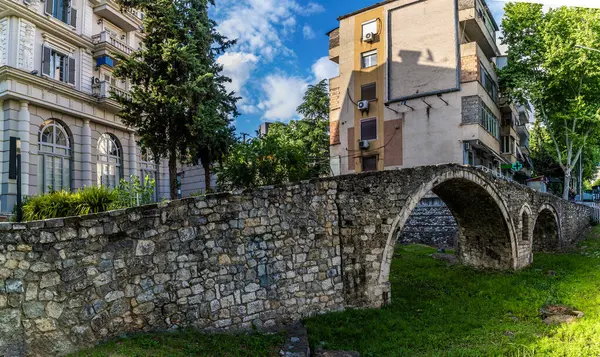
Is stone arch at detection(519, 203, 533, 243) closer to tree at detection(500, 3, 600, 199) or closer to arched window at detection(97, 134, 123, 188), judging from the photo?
tree at detection(500, 3, 600, 199)

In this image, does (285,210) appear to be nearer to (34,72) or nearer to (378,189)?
(378,189)

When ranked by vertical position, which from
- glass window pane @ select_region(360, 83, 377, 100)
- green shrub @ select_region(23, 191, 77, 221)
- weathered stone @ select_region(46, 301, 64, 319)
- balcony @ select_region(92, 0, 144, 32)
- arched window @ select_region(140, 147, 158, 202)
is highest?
balcony @ select_region(92, 0, 144, 32)

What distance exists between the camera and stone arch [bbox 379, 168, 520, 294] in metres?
10.5

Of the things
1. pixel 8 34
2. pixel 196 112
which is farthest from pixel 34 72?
pixel 196 112

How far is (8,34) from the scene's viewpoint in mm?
10812

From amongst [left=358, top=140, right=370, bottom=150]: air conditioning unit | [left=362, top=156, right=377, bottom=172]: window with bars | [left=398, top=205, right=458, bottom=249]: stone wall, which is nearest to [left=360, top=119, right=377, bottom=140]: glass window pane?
[left=358, top=140, right=370, bottom=150]: air conditioning unit

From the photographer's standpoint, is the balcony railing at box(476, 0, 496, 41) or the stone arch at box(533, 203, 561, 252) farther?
the stone arch at box(533, 203, 561, 252)

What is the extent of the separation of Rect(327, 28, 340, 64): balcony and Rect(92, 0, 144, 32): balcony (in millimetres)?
9273

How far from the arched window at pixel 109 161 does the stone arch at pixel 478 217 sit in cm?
→ 1147

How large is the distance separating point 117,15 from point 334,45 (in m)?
10.2

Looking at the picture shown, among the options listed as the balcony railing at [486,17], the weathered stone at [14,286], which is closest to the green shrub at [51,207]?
the weathered stone at [14,286]

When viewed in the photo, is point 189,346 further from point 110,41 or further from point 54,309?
point 110,41

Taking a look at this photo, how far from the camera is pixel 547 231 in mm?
17641

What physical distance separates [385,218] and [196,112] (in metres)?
6.06
